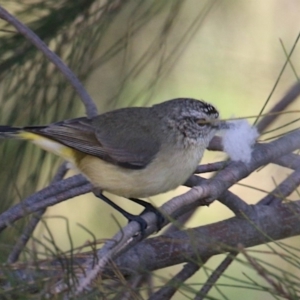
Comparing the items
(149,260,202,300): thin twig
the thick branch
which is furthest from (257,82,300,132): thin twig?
(149,260,202,300): thin twig

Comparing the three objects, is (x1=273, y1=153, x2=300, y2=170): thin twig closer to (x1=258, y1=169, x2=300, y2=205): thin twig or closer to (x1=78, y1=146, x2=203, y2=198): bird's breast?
(x1=258, y1=169, x2=300, y2=205): thin twig

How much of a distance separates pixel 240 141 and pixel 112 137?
59 cm

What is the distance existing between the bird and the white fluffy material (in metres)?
0.21

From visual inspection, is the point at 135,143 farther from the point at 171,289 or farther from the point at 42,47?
the point at 171,289

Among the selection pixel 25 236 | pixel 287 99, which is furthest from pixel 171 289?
pixel 287 99

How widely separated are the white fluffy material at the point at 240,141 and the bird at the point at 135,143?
0.21 meters

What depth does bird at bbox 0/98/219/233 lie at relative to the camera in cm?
176

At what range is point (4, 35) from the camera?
5.73 ft

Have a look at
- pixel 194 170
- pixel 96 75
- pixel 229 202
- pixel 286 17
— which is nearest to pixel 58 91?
pixel 96 75

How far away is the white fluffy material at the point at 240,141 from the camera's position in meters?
1.40

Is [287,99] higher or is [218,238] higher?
[287,99]

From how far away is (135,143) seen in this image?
6.33 feet

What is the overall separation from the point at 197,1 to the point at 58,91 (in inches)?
19.4

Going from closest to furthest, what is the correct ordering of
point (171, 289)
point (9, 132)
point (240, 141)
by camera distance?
point (171, 289), point (240, 141), point (9, 132)
